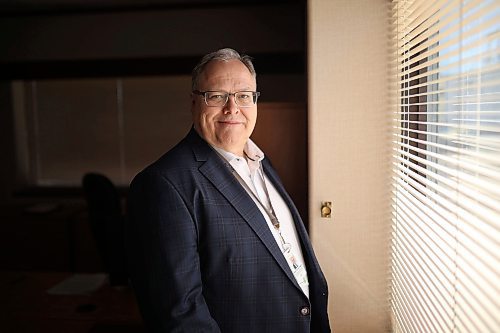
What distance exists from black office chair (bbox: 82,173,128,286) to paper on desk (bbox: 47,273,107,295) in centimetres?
9

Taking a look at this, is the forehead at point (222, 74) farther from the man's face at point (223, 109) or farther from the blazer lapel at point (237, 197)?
the blazer lapel at point (237, 197)

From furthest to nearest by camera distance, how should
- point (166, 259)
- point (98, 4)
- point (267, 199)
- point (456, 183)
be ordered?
point (98, 4) < point (267, 199) < point (166, 259) < point (456, 183)

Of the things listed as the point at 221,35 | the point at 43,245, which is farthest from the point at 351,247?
the point at 43,245

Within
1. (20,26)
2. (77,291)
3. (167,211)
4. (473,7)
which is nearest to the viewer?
(473,7)

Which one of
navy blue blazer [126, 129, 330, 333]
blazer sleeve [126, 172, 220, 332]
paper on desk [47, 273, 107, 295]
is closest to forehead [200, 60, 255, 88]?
navy blue blazer [126, 129, 330, 333]

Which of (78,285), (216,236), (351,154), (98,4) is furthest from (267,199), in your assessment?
(98,4)

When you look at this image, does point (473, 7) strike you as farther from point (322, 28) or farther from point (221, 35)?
point (221, 35)

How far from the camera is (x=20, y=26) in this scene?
4.66 meters

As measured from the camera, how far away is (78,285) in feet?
8.98

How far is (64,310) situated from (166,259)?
4.36ft

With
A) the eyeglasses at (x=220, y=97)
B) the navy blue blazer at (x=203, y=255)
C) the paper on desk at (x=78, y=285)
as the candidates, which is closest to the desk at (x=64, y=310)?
the paper on desk at (x=78, y=285)

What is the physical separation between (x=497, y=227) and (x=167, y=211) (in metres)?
0.89

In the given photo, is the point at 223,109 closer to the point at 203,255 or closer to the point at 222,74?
the point at 222,74

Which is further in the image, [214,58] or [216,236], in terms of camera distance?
[214,58]
